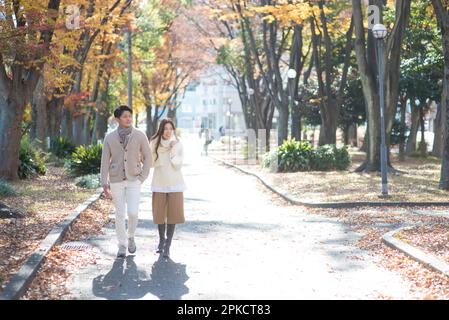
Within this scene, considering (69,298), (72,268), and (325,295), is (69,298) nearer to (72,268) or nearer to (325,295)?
(72,268)

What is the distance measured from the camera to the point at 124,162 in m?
9.13

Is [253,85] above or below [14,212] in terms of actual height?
above

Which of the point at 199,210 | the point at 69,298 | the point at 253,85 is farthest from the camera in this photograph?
the point at 253,85

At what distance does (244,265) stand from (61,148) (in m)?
24.0

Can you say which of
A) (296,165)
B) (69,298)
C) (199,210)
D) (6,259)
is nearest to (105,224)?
(199,210)

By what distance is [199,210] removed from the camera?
1552 centimetres

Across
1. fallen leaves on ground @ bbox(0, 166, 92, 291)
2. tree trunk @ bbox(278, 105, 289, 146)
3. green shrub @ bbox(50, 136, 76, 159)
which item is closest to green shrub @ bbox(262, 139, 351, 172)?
tree trunk @ bbox(278, 105, 289, 146)

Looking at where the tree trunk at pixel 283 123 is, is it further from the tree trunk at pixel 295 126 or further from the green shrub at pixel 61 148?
the green shrub at pixel 61 148

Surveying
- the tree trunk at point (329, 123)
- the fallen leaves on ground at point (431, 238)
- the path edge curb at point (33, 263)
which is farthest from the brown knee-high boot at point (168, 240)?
the tree trunk at point (329, 123)

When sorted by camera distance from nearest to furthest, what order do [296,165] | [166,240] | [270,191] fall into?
1. [166,240]
2. [270,191]
3. [296,165]

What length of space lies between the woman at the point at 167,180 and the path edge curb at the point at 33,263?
140 centimetres

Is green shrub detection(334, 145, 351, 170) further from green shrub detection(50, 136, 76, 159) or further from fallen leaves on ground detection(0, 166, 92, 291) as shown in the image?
green shrub detection(50, 136, 76, 159)

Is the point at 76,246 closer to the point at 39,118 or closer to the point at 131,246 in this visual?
the point at 131,246
